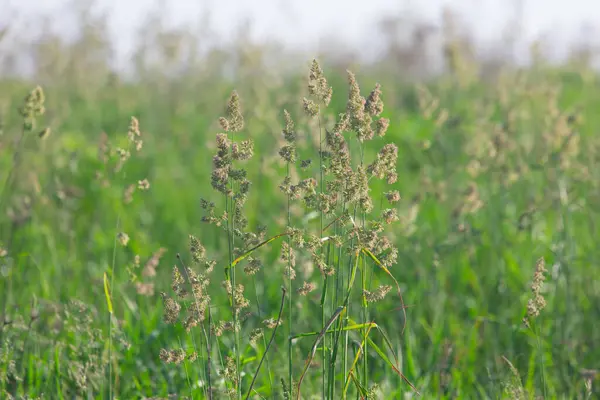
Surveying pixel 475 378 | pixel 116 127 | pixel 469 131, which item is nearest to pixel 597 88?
pixel 469 131

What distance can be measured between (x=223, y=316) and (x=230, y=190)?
1.44 m

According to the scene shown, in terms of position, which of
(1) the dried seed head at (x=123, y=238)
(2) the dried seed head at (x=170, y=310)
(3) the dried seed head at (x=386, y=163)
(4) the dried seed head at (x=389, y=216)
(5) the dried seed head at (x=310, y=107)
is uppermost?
(5) the dried seed head at (x=310, y=107)

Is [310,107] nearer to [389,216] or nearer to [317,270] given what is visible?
[389,216]

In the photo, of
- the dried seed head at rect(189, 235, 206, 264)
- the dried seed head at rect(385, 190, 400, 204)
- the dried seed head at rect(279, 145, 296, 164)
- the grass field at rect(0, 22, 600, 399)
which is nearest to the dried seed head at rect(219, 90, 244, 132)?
the grass field at rect(0, 22, 600, 399)

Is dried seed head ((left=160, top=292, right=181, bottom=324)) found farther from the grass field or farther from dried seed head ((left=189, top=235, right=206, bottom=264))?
dried seed head ((left=189, top=235, right=206, bottom=264))

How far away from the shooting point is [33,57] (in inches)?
282

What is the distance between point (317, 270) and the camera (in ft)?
12.3

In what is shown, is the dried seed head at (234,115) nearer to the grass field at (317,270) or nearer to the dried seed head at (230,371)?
the grass field at (317,270)

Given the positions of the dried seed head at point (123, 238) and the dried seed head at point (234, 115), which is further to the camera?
the dried seed head at point (123, 238)

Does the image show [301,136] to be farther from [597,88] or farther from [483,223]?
[597,88]

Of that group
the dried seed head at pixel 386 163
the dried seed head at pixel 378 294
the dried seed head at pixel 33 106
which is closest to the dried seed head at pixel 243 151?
the dried seed head at pixel 386 163

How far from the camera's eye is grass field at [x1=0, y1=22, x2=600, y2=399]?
182 centimetres

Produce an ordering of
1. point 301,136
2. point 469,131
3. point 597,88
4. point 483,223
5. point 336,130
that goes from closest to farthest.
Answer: point 336,130
point 301,136
point 483,223
point 469,131
point 597,88

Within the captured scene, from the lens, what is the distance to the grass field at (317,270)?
5.98ft
